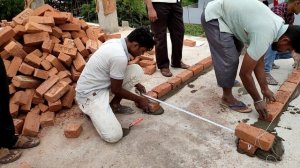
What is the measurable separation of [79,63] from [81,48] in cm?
32

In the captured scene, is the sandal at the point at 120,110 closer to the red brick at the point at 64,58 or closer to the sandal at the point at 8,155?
the red brick at the point at 64,58

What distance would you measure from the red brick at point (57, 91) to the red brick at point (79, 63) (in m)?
0.36

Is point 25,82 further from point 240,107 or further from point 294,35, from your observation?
point 294,35

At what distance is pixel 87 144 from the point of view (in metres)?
3.14

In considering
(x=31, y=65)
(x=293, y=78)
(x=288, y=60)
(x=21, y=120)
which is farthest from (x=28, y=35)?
(x=288, y=60)

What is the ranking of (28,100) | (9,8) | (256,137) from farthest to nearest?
(9,8) < (28,100) < (256,137)

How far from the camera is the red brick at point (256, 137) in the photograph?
2.78 meters

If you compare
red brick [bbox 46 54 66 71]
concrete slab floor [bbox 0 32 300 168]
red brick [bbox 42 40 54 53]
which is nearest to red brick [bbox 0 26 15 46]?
red brick [bbox 42 40 54 53]

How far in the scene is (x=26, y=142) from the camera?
314 centimetres

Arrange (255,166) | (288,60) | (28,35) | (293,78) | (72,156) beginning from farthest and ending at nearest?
1. (288,60)
2. (293,78)
3. (28,35)
4. (72,156)
5. (255,166)

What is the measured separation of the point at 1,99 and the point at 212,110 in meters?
2.32

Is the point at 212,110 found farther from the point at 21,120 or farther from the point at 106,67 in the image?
the point at 21,120

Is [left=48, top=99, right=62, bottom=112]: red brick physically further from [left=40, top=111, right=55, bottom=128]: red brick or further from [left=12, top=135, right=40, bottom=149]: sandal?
[left=12, top=135, right=40, bottom=149]: sandal

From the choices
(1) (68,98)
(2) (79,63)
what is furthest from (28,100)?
(2) (79,63)
